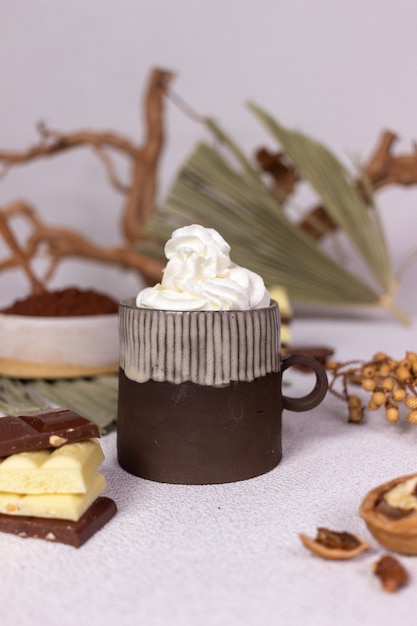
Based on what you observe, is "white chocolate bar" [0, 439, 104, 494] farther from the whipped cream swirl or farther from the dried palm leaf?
the dried palm leaf

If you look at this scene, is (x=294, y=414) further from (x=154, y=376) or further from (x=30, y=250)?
(x=30, y=250)

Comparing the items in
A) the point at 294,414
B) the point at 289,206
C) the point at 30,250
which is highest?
the point at 289,206

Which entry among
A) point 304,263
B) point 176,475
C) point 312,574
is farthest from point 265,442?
point 304,263

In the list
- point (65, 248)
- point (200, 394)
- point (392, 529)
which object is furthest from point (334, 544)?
point (65, 248)

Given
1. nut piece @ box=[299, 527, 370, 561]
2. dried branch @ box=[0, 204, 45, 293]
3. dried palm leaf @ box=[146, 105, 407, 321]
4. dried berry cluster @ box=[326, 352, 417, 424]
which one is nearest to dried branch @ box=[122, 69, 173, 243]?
dried palm leaf @ box=[146, 105, 407, 321]

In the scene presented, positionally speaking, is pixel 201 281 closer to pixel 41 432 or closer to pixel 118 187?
pixel 41 432

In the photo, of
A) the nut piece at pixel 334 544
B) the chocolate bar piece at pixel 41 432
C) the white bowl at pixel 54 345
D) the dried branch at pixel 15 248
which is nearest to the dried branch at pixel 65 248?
the dried branch at pixel 15 248

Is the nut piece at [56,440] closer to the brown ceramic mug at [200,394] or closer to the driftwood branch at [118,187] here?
the brown ceramic mug at [200,394]

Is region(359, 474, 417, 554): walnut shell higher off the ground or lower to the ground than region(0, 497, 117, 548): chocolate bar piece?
higher
